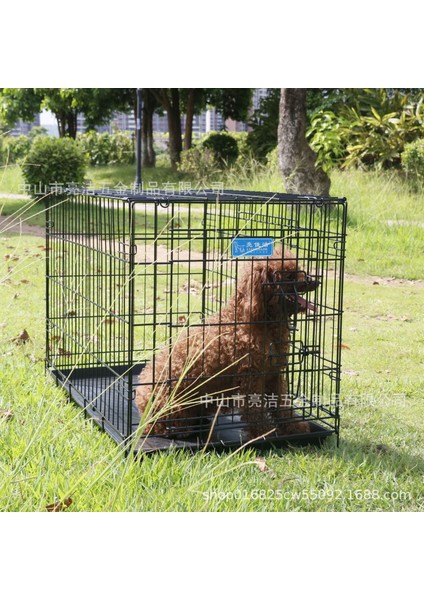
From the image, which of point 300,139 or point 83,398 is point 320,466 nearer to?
point 83,398

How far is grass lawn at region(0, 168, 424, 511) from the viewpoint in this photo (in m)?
2.87

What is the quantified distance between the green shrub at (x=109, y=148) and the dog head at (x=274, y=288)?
63.1ft

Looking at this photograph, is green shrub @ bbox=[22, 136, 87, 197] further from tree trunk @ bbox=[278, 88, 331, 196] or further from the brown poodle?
the brown poodle

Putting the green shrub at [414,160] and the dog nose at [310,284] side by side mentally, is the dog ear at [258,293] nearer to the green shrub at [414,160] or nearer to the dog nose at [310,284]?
the dog nose at [310,284]

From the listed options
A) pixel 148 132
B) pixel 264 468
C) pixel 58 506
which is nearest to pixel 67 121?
pixel 148 132

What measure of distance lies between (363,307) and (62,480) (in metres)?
4.52

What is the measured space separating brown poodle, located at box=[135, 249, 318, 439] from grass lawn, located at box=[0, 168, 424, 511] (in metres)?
0.26

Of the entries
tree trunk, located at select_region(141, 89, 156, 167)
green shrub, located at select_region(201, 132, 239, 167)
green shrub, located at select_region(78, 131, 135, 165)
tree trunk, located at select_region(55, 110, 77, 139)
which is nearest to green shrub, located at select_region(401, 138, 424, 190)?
green shrub, located at select_region(201, 132, 239, 167)

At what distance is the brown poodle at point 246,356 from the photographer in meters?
3.62

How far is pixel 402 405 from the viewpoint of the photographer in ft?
14.7

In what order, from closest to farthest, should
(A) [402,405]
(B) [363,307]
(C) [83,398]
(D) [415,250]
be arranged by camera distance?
1. (C) [83,398]
2. (A) [402,405]
3. (B) [363,307]
4. (D) [415,250]

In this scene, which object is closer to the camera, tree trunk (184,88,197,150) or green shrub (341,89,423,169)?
green shrub (341,89,423,169)
